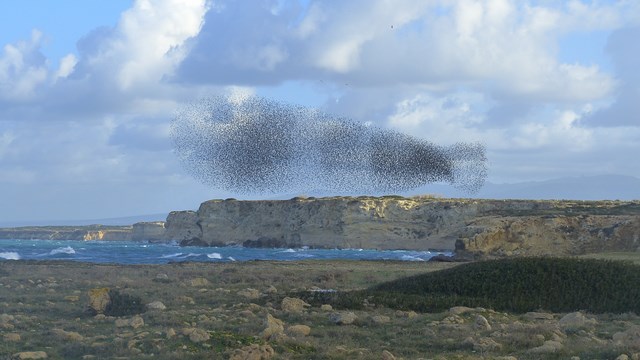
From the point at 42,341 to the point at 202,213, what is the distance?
92.3 meters

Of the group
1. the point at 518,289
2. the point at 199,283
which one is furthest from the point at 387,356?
the point at 199,283

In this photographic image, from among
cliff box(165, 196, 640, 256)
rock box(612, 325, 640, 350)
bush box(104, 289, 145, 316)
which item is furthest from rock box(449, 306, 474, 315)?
cliff box(165, 196, 640, 256)

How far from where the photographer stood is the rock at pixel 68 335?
14.4m

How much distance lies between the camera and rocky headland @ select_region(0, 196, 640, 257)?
61.8 metres

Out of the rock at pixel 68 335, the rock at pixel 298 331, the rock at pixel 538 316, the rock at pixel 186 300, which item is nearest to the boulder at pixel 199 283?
the rock at pixel 186 300

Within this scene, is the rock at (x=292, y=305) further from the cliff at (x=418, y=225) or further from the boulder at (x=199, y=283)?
the cliff at (x=418, y=225)

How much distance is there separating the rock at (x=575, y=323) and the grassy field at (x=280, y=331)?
0.08 metres

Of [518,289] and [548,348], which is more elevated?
[518,289]

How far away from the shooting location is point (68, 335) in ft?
47.9

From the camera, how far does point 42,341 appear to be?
1439 cm

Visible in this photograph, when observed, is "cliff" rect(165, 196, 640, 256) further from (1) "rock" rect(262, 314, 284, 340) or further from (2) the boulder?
(1) "rock" rect(262, 314, 284, 340)

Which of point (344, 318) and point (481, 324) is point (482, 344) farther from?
point (344, 318)

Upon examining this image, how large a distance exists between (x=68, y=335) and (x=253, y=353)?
4618mm

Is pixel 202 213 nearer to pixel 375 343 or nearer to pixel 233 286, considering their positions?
pixel 233 286
